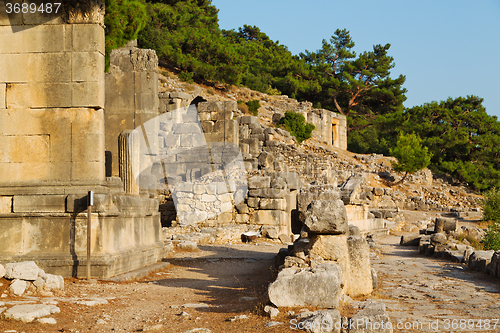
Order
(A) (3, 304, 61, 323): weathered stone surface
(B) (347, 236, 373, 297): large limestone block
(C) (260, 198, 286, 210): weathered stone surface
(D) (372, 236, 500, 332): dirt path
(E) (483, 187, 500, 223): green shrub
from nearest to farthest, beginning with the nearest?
(A) (3, 304, 61, 323): weathered stone surface → (D) (372, 236, 500, 332): dirt path → (B) (347, 236, 373, 297): large limestone block → (C) (260, 198, 286, 210): weathered stone surface → (E) (483, 187, 500, 223): green shrub

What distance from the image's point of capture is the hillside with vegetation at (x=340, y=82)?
34312 millimetres

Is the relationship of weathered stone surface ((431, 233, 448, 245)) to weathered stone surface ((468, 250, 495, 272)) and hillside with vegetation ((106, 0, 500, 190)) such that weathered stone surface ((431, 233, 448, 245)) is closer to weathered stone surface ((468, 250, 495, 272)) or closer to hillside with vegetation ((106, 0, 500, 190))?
weathered stone surface ((468, 250, 495, 272))

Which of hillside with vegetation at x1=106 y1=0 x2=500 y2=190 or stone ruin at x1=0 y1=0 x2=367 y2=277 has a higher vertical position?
hillside with vegetation at x1=106 y1=0 x2=500 y2=190

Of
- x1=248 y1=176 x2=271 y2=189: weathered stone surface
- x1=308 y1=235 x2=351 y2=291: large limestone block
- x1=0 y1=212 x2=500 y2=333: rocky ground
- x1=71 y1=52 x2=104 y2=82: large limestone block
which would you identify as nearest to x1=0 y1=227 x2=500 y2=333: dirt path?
x1=0 y1=212 x2=500 y2=333: rocky ground

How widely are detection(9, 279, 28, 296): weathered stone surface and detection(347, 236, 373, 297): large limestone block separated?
3.53 meters

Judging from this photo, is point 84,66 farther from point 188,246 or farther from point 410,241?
point 410,241

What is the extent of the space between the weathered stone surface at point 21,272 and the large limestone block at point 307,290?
8.78 feet

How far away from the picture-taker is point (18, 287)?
4824 mm

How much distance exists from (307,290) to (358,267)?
1403mm

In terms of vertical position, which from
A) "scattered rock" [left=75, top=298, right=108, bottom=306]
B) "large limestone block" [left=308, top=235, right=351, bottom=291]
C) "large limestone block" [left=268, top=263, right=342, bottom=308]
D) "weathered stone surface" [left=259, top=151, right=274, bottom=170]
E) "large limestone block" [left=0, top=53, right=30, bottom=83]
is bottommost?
"scattered rock" [left=75, top=298, right=108, bottom=306]

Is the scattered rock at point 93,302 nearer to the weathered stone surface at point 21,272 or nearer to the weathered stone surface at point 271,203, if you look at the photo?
the weathered stone surface at point 21,272

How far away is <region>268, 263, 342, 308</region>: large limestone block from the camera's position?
4.16 metres

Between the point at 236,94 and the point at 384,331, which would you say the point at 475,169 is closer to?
the point at 236,94

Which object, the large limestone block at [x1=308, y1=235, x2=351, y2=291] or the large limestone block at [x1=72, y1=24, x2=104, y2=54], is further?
the large limestone block at [x1=72, y1=24, x2=104, y2=54]
